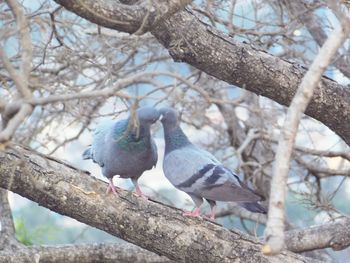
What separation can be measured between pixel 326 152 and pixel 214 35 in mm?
2011

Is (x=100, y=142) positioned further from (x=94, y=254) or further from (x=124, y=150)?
(x=94, y=254)

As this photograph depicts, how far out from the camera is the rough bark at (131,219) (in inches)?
136

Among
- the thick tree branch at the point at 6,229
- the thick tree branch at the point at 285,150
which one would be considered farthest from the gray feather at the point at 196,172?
the thick tree branch at the point at 285,150

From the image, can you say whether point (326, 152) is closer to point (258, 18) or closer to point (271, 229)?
point (258, 18)

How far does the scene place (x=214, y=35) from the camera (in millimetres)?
3539

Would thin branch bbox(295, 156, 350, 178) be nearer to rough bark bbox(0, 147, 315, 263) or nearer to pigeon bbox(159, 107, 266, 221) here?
pigeon bbox(159, 107, 266, 221)

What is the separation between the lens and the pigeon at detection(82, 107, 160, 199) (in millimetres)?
3621

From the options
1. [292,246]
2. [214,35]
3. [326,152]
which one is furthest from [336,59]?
[214,35]

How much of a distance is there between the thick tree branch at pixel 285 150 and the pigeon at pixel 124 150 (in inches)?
56.0

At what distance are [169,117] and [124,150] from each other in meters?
0.27

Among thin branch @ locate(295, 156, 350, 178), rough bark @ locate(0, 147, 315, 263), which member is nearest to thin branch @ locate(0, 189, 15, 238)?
rough bark @ locate(0, 147, 315, 263)

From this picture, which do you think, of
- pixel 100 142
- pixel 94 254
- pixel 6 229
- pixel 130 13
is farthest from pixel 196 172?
pixel 6 229

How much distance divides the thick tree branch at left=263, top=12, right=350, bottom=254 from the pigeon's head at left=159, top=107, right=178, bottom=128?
1.51 metres

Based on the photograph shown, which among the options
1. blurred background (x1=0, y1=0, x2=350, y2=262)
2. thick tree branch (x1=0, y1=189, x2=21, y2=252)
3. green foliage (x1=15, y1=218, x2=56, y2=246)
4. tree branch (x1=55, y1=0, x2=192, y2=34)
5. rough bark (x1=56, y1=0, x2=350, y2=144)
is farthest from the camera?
green foliage (x1=15, y1=218, x2=56, y2=246)
